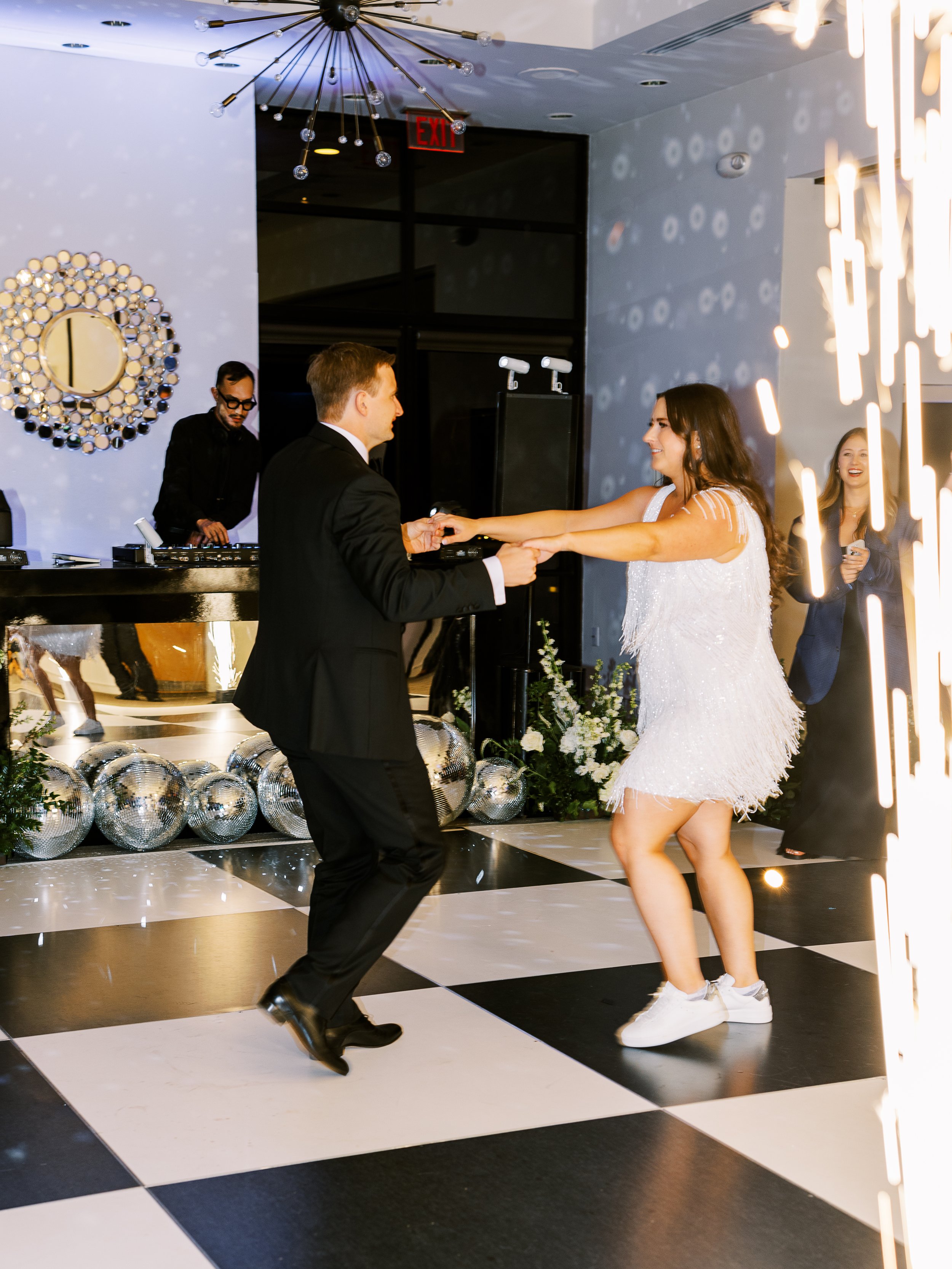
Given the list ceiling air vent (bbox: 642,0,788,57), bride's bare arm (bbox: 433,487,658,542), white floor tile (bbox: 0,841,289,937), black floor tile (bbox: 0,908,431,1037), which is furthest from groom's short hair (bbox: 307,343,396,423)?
ceiling air vent (bbox: 642,0,788,57)

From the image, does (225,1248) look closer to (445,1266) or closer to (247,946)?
(445,1266)

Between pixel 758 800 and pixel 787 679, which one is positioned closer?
pixel 758 800

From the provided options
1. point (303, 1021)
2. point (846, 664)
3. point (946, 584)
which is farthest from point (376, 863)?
point (846, 664)

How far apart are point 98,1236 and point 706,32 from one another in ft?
18.7

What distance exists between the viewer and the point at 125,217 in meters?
7.36

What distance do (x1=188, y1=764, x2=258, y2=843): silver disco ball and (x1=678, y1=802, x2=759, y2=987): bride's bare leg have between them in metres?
2.32

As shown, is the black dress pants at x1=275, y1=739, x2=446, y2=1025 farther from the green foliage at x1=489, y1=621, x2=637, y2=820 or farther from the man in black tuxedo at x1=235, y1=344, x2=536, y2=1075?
the green foliage at x1=489, y1=621, x2=637, y2=820

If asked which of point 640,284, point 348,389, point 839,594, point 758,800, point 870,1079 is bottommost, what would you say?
point 870,1079

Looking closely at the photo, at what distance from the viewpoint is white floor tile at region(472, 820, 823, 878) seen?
5.12 meters

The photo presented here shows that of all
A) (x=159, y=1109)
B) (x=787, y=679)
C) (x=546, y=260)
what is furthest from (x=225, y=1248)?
(x=546, y=260)

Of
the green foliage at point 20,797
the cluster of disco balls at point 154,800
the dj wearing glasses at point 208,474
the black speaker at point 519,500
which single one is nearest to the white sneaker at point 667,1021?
the cluster of disco balls at point 154,800

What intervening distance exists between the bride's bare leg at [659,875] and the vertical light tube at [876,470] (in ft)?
2.73

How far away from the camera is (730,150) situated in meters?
7.32

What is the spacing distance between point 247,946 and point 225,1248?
1730 mm
